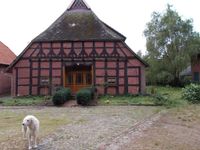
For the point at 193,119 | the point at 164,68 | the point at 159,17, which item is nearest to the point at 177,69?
the point at 164,68

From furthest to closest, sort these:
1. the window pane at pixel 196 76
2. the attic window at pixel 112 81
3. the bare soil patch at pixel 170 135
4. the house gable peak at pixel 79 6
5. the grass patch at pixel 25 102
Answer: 1. the window pane at pixel 196 76
2. the house gable peak at pixel 79 6
3. the attic window at pixel 112 81
4. the grass patch at pixel 25 102
5. the bare soil patch at pixel 170 135

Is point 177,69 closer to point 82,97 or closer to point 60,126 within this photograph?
point 82,97

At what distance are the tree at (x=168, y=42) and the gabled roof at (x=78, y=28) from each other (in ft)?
42.4

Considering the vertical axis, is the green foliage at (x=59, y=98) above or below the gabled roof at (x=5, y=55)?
below

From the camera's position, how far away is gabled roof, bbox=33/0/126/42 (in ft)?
105

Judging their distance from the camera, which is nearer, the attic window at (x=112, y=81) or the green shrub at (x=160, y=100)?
the green shrub at (x=160, y=100)

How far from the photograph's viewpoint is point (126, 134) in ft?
46.2

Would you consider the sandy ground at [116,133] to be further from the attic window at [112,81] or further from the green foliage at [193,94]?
the attic window at [112,81]

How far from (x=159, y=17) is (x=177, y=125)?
31.0 m

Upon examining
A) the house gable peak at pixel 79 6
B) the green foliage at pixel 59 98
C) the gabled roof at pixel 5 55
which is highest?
the house gable peak at pixel 79 6

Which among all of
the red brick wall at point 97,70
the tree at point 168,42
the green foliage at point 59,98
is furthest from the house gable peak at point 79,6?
the tree at point 168,42

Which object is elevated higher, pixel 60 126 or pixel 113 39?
pixel 113 39

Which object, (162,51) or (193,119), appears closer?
(193,119)

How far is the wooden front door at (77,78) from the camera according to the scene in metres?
32.8
